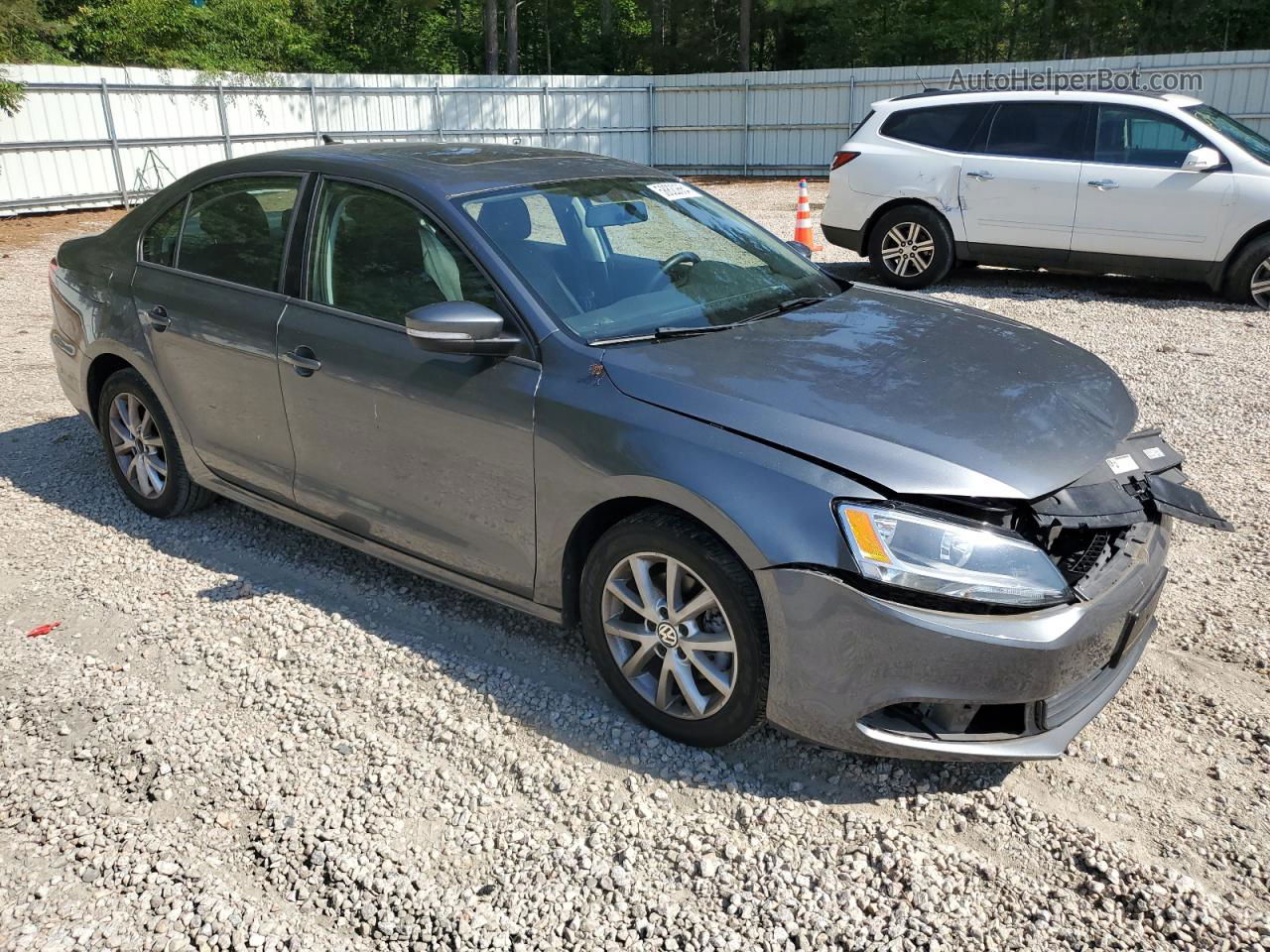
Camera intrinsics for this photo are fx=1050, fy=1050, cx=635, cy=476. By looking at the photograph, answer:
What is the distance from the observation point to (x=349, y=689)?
366 centimetres

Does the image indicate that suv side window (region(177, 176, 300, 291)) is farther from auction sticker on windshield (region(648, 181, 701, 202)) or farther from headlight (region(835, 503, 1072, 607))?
headlight (region(835, 503, 1072, 607))

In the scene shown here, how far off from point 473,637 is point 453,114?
2221cm

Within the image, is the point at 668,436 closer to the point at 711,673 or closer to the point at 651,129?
the point at 711,673

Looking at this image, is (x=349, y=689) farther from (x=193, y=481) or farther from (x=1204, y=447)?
(x=1204, y=447)

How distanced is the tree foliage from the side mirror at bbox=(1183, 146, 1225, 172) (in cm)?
1967

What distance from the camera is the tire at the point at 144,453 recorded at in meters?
4.91

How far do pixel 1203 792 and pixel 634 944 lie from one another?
1726 mm

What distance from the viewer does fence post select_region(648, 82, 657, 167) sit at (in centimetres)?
2619

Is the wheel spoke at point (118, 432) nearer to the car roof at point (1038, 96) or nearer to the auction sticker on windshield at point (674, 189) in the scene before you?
the auction sticker on windshield at point (674, 189)

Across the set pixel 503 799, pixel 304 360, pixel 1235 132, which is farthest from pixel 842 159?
pixel 503 799

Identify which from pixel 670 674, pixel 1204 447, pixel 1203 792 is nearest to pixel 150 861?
pixel 670 674

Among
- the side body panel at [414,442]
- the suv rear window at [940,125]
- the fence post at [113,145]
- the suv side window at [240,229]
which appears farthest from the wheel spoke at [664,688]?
the fence post at [113,145]

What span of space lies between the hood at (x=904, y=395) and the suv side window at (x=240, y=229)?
1.74 m

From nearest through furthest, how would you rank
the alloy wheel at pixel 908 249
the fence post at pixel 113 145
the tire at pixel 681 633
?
the tire at pixel 681 633 → the alloy wheel at pixel 908 249 → the fence post at pixel 113 145
